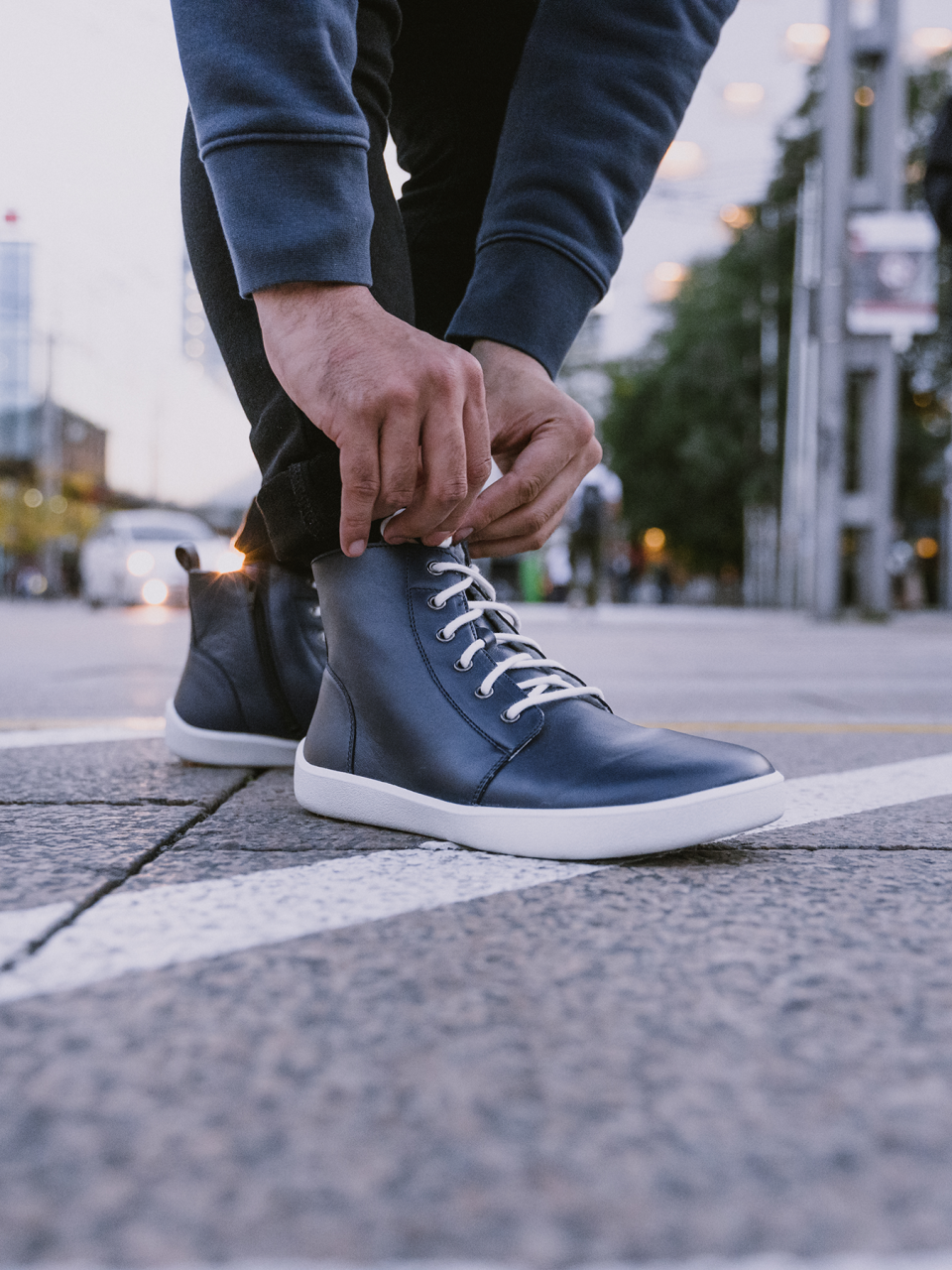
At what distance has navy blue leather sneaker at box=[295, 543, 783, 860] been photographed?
1043mm

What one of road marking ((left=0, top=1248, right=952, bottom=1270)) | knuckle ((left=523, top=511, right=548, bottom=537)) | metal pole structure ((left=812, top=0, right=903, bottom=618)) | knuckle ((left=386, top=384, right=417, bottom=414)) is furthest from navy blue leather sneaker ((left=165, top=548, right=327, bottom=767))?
metal pole structure ((left=812, top=0, right=903, bottom=618))

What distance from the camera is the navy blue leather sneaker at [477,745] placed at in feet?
3.42

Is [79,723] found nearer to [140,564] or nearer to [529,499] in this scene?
[529,499]

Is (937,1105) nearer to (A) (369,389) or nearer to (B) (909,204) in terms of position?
(A) (369,389)

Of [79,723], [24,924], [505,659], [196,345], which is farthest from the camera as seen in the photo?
[196,345]

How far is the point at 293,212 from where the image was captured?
1.08 metres

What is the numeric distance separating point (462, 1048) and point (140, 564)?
1513 cm

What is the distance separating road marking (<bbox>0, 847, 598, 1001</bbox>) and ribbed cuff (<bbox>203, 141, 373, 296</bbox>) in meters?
0.56

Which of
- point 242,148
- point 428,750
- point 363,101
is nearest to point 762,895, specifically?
point 428,750

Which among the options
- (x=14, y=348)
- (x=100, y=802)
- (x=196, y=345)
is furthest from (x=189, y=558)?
(x=14, y=348)

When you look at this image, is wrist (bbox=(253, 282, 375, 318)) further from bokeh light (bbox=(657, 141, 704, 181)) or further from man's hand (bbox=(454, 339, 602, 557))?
bokeh light (bbox=(657, 141, 704, 181))

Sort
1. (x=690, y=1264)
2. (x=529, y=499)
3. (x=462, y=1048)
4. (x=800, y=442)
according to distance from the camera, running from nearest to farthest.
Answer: (x=690, y=1264), (x=462, y=1048), (x=529, y=499), (x=800, y=442)

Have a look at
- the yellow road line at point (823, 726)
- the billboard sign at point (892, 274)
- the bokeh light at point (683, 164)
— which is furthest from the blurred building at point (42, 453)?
the yellow road line at point (823, 726)

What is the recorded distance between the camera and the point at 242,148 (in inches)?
43.1
